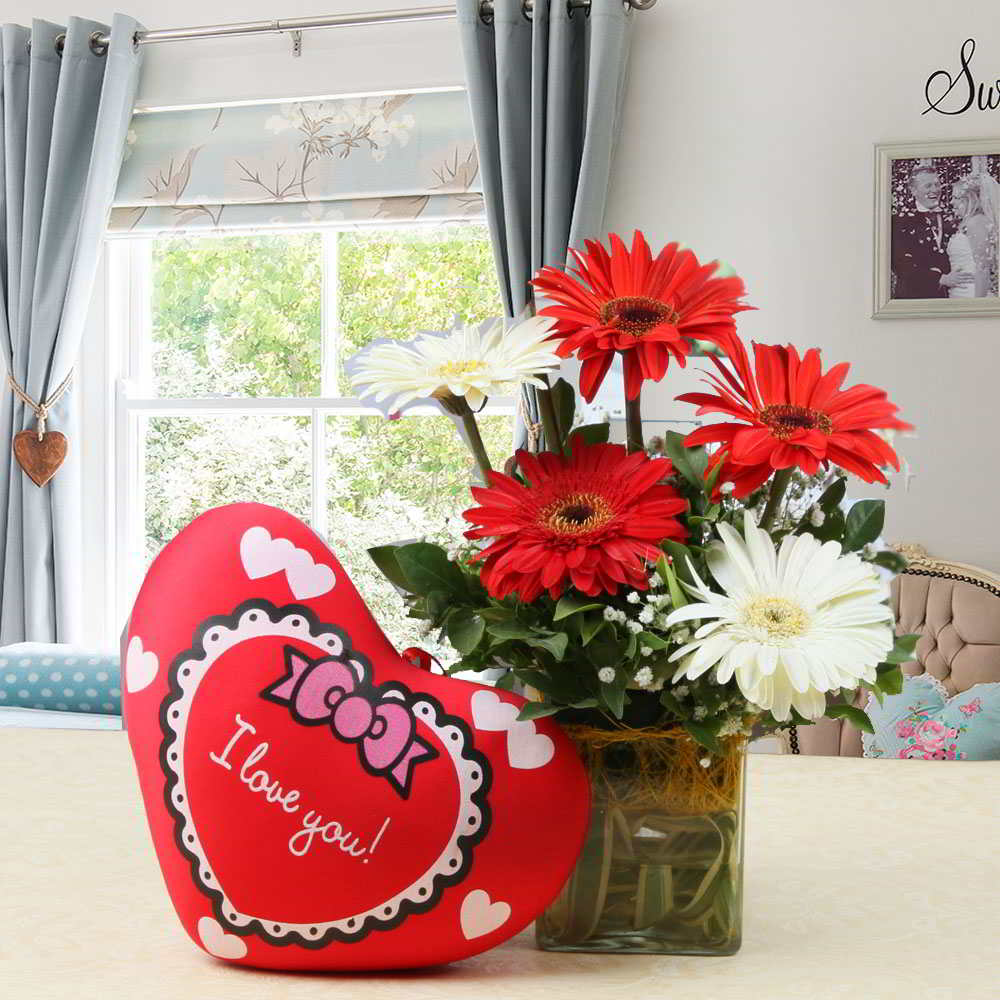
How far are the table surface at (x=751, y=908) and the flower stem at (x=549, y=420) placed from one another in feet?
0.90

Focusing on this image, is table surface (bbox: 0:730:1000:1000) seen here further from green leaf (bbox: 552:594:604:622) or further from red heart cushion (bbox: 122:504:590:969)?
green leaf (bbox: 552:594:604:622)

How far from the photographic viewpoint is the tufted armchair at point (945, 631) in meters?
2.60

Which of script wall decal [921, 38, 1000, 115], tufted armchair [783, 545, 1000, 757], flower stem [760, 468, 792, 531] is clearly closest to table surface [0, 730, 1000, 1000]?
flower stem [760, 468, 792, 531]

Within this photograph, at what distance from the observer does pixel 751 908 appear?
73 cm

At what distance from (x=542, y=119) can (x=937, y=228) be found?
3.44 ft

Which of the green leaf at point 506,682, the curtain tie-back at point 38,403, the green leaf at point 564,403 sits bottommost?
the green leaf at point 506,682

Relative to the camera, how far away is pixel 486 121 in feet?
10.2

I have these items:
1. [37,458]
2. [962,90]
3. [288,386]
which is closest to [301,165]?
[288,386]

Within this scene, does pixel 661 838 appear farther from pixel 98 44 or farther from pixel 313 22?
pixel 98 44

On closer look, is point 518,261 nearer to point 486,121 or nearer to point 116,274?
point 486,121

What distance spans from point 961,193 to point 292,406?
6.42ft

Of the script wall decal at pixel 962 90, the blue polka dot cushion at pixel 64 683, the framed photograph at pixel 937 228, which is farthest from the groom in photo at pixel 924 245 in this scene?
the blue polka dot cushion at pixel 64 683

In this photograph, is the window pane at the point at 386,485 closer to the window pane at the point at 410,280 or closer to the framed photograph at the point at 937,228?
the window pane at the point at 410,280

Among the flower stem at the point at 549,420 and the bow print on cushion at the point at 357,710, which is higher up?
the flower stem at the point at 549,420
